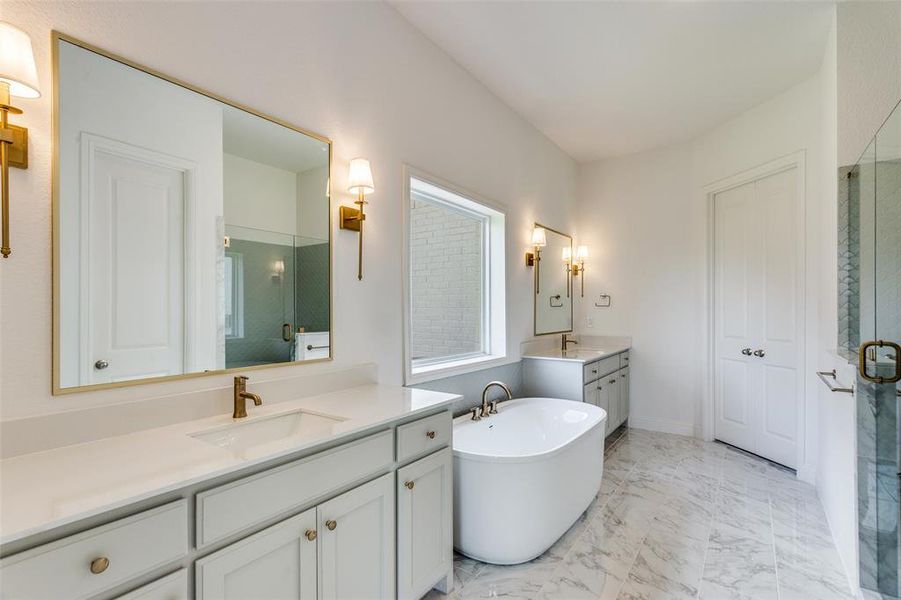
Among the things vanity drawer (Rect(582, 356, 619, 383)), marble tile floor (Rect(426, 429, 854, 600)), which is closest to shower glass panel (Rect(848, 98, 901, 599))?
marble tile floor (Rect(426, 429, 854, 600))

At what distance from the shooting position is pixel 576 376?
3.44 m

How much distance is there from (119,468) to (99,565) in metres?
0.25

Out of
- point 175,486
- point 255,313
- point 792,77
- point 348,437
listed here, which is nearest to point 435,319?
point 255,313

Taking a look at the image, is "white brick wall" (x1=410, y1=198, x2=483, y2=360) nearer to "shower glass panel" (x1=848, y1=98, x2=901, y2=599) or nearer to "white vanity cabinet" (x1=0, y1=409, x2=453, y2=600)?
"white vanity cabinet" (x1=0, y1=409, x2=453, y2=600)

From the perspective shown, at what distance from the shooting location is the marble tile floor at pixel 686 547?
1.95 meters

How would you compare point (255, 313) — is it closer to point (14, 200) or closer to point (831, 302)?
point (14, 200)

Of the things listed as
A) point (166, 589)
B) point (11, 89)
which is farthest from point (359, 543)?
point (11, 89)

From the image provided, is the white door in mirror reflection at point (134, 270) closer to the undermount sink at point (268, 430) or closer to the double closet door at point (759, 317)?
the undermount sink at point (268, 430)

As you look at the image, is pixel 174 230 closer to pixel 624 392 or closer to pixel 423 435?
pixel 423 435

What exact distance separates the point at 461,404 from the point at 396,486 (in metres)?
1.33

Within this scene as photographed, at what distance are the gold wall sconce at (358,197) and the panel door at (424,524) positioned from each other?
0.98 m

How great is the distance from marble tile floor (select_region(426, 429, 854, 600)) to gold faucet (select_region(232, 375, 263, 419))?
1.18 m

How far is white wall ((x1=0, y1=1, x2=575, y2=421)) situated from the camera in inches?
46.1

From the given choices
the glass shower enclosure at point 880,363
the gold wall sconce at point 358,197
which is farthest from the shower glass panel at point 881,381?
the gold wall sconce at point 358,197
